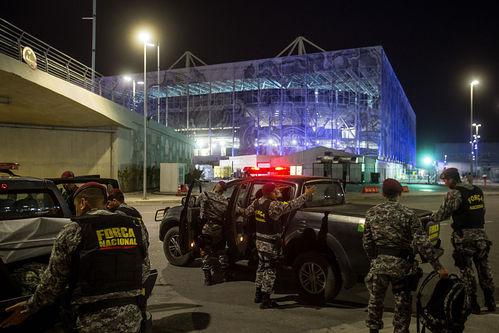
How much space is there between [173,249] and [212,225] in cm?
176

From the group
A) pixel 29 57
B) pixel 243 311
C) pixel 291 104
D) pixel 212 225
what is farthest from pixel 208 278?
pixel 291 104

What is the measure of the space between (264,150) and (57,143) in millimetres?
33939

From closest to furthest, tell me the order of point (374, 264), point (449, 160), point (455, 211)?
point (374, 264) < point (455, 211) < point (449, 160)

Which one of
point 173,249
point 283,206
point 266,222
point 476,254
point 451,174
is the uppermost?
point 451,174

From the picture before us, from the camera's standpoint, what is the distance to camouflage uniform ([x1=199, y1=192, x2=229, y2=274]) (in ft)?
22.7

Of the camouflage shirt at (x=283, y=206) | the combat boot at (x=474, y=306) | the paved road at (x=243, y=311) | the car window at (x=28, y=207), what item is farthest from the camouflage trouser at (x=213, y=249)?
the combat boot at (x=474, y=306)

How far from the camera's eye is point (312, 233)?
606cm

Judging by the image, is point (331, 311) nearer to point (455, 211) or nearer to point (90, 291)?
point (455, 211)

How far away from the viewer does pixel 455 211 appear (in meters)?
5.60

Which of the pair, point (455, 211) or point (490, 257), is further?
point (490, 257)

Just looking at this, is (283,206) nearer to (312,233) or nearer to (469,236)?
(312,233)

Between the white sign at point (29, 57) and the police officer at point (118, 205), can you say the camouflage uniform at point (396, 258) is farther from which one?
the white sign at point (29, 57)

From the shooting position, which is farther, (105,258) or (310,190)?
(310,190)

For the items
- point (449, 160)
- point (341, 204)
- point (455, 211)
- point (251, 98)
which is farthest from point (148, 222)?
point (449, 160)
